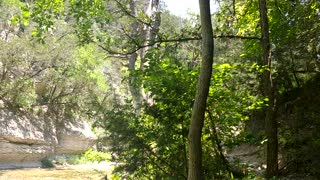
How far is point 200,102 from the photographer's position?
457 centimetres

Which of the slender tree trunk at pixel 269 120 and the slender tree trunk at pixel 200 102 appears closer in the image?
the slender tree trunk at pixel 200 102

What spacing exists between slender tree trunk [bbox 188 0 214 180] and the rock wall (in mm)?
15968

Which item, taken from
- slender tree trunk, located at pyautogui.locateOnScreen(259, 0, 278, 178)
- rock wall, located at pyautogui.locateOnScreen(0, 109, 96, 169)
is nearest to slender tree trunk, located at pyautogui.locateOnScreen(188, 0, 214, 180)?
slender tree trunk, located at pyautogui.locateOnScreen(259, 0, 278, 178)

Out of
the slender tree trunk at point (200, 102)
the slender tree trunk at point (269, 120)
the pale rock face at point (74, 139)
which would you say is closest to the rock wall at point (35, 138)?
the pale rock face at point (74, 139)

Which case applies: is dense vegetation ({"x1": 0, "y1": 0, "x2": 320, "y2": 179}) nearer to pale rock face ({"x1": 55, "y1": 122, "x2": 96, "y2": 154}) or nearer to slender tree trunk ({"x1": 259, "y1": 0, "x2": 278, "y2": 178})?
slender tree trunk ({"x1": 259, "y1": 0, "x2": 278, "y2": 178})

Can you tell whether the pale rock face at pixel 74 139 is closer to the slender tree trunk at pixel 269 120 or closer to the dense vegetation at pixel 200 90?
the dense vegetation at pixel 200 90

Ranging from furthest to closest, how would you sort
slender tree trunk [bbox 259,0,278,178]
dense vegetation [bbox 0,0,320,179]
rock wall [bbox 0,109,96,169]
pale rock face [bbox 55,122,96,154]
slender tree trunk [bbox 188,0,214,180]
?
pale rock face [bbox 55,122,96,154] < rock wall [bbox 0,109,96,169] < slender tree trunk [bbox 259,0,278,178] < dense vegetation [bbox 0,0,320,179] < slender tree trunk [bbox 188,0,214,180]

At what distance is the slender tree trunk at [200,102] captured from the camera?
4.58m

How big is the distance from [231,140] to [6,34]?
62.9ft

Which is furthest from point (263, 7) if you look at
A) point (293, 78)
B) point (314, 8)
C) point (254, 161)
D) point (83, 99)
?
point (83, 99)

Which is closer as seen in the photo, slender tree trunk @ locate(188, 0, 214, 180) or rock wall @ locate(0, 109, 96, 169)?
slender tree trunk @ locate(188, 0, 214, 180)

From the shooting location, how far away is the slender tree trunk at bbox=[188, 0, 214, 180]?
15.0ft

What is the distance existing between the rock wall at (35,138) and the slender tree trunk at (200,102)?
15968mm

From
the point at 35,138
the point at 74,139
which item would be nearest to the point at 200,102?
the point at 35,138
